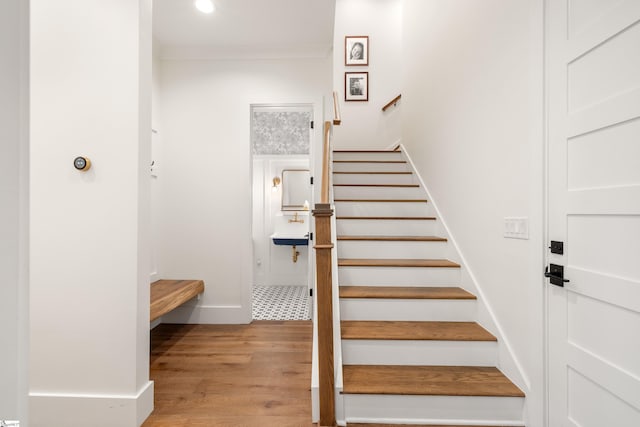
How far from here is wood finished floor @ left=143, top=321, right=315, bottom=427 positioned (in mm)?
1906

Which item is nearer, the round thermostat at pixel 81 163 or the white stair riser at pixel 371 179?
the round thermostat at pixel 81 163

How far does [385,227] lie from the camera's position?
9.85 feet

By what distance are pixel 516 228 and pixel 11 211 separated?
209 centimetres

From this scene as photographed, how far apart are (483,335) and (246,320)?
240 cm

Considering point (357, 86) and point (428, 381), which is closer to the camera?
point (428, 381)

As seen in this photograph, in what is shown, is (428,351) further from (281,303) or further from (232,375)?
(281,303)

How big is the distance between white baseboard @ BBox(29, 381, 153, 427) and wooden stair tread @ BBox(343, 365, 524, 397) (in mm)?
1247

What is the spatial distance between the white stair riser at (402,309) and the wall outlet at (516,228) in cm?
61

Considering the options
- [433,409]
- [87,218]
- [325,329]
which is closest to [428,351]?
[433,409]

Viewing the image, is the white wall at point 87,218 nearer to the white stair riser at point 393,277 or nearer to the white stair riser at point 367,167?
the white stair riser at point 393,277

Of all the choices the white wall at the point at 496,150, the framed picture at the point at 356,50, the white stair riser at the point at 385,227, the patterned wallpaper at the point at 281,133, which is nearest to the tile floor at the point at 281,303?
the white stair riser at the point at 385,227

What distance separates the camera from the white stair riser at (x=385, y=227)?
118 inches

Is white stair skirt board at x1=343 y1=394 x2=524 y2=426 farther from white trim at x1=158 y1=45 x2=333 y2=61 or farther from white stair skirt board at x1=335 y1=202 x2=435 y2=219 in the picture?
white trim at x1=158 y1=45 x2=333 y2=61

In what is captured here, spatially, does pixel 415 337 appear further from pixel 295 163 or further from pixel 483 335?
pixel 295 163
